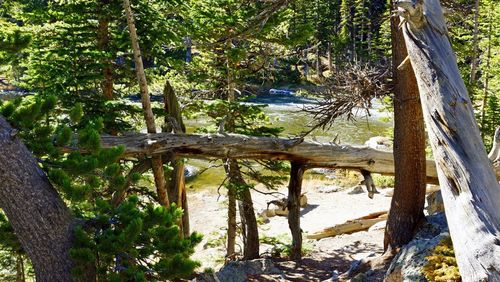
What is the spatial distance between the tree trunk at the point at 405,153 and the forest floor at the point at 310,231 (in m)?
0.78

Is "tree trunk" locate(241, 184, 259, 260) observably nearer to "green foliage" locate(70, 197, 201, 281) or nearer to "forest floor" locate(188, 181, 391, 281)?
"forest floor" locate(188, 181, 391, 281)

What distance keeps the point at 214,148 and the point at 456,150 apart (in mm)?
5473

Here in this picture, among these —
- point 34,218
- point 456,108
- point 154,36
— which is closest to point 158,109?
point 154,36

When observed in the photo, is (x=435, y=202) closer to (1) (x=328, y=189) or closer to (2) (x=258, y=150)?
(2) (x=258, y=150)

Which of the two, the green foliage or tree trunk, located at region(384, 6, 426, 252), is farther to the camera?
tree trunk, located at region(384, 6, 426, 252)

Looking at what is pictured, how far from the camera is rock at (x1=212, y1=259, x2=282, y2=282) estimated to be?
8711 mm

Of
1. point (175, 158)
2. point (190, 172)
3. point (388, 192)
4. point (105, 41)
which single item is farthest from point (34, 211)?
point (190, 172)

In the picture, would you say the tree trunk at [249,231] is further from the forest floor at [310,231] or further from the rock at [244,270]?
the rock at [244,270]

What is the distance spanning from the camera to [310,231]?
1555 cm

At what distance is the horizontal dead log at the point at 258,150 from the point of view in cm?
789

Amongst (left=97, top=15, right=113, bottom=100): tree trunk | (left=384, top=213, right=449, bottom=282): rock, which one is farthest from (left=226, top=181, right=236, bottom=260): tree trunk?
(left=384, top=213, right=449, bottom=282): rock

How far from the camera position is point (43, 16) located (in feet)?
28.9

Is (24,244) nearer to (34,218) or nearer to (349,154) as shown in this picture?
(34,218)

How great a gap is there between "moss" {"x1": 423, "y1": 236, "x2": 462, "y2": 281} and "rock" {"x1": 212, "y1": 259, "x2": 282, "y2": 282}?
4266 millimetres
